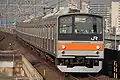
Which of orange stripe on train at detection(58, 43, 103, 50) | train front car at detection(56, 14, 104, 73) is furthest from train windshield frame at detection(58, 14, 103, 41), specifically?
orange stripe on train at detection(58, 43, 103, 50)

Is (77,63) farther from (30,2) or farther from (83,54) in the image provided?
(30,2)

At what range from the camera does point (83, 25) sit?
45.5ft

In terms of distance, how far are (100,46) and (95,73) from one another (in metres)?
1.57

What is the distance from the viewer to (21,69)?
23.2 m

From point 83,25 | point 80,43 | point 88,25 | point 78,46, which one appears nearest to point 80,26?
point 83,25

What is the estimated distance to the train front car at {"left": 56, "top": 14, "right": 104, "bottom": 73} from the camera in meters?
13.6

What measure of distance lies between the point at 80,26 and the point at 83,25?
126 millimetres

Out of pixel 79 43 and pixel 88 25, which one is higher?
pixel 88 25

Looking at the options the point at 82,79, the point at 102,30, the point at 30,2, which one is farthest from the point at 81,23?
→ the point at 30,2

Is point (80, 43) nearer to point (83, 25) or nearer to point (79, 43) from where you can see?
point (79, 43)

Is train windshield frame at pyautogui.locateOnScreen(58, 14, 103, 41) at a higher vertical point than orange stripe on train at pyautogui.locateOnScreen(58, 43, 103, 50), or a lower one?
higher

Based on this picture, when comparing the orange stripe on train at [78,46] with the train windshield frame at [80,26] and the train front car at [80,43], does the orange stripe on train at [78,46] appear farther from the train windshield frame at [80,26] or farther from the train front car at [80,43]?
the train windshield frame at [80,26]

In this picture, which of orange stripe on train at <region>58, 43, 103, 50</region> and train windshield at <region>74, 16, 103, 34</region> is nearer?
orange stripe on train at <region>58, 43, 103, 50</region>

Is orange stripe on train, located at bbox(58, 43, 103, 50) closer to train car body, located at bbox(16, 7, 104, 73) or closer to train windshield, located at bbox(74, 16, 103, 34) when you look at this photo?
train car body, located at bbox(16, 7, 104, 73)
